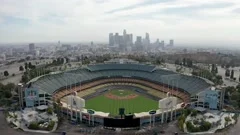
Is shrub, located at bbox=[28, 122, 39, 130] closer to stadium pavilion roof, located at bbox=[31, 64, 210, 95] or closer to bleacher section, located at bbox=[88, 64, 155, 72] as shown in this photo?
stadium pavilion roof, located at bbox=[31, 64, 210, 95]

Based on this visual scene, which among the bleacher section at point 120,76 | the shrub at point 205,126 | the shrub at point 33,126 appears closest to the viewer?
the shrub at point 205,126

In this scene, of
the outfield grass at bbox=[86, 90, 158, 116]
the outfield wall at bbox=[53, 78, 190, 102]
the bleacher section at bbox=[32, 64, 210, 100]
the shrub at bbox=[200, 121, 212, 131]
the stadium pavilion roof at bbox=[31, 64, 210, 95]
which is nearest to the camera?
the shrub at bbox=[200, 121, 212, 131]

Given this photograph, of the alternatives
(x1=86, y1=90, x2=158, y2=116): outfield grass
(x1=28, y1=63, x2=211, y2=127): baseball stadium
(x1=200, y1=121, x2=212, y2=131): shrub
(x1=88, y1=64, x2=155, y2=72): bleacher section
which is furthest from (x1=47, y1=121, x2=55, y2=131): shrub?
(x1=88, y1=64, x2=155, y2=72): bleacher section

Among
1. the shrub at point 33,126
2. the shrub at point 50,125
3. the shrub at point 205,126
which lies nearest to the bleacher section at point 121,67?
the shrub at point 50,125

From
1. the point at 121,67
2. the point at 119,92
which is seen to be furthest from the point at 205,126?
the point at 121,67

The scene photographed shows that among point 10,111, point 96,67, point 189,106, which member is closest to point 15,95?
point 10,111

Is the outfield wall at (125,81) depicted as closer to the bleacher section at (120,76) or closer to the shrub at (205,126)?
the bleacher section at (120,76)

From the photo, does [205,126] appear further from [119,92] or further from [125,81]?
[125,81]

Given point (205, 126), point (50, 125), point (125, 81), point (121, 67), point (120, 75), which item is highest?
point (121, 67)
